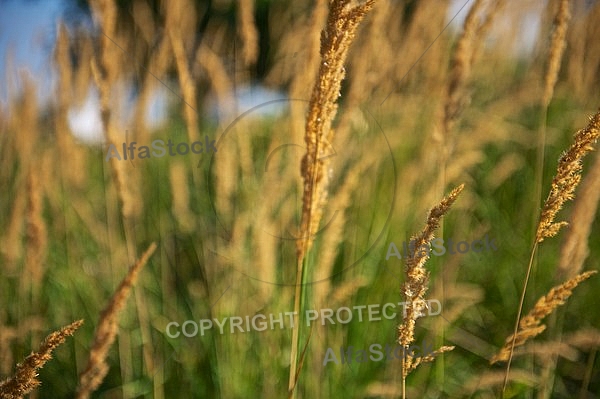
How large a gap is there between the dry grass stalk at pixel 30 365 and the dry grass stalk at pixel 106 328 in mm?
117

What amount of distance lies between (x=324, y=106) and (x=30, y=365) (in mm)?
465

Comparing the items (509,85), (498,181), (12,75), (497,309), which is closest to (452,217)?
(498,181)

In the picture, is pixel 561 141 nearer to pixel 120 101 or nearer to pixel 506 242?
pixel 506 242

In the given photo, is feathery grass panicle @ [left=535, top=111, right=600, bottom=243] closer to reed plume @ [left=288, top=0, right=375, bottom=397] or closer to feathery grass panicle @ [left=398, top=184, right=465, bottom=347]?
feathery grass panicle @ [left=398, top=184, right=465, bottom=347]

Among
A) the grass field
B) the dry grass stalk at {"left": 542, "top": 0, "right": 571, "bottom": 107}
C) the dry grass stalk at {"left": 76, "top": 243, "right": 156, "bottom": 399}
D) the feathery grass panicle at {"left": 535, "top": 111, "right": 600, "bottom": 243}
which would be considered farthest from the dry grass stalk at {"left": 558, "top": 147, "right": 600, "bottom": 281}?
the dry grass stalk at {"left": 76, "top": 243, "right": 156, "bottom": 399}

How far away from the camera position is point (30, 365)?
0.58 metres

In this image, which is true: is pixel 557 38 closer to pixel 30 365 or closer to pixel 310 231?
pixel 310 231

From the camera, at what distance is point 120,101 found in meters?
Answer: 1.81

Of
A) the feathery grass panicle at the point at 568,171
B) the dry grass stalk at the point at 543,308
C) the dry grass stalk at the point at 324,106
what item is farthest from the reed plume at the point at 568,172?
the dry grass stalk at the point at 324,106

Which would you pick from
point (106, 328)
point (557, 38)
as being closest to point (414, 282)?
point (106, 328)

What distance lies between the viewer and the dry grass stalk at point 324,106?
2.19 feet

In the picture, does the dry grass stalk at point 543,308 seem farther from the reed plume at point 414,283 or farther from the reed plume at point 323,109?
the reed plume at point 323,109

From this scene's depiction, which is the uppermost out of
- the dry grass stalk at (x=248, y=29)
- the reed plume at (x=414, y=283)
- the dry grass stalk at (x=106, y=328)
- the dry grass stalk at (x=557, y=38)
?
the dry grass stalk at (x=248, y=29)

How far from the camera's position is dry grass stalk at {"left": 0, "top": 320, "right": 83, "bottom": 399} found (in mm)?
570
